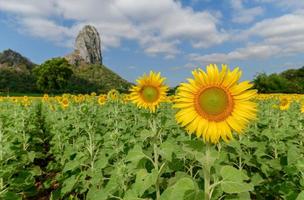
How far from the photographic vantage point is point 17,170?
7008 millimetres

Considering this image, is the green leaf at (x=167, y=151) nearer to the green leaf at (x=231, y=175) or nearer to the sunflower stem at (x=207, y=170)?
the green leaf at (x=231, y=175)

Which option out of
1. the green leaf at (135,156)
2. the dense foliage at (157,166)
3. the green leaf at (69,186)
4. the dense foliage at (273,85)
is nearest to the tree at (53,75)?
the dense foliage at (273,85)

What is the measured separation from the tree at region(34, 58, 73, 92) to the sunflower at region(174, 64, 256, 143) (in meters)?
78.4

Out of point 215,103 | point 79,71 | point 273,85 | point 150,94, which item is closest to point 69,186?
point 150,94

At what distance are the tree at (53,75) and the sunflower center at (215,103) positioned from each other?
257 feet

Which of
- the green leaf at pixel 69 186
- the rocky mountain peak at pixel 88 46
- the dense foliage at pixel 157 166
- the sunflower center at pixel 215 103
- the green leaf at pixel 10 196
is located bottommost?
the green leaf at pixel 10 196

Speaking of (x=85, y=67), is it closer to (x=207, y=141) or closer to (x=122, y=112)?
(x=122, y=112)

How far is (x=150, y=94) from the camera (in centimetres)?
508

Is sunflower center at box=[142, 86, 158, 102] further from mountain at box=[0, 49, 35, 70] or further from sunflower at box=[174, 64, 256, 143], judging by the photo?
mountain at box=[0, 49, 35, 70]

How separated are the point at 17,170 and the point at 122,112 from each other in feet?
16.5

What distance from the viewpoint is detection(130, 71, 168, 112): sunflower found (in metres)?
5.06

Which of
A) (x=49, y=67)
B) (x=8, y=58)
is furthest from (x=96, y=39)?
(x=49, y=67)

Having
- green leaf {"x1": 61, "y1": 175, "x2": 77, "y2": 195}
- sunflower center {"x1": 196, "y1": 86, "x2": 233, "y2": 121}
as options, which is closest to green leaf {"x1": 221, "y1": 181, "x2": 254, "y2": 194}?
sunflower center {"x1": 196, "y1": 86, "x2": 233, "y2": 121}

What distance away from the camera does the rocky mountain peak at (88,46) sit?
586 feet
